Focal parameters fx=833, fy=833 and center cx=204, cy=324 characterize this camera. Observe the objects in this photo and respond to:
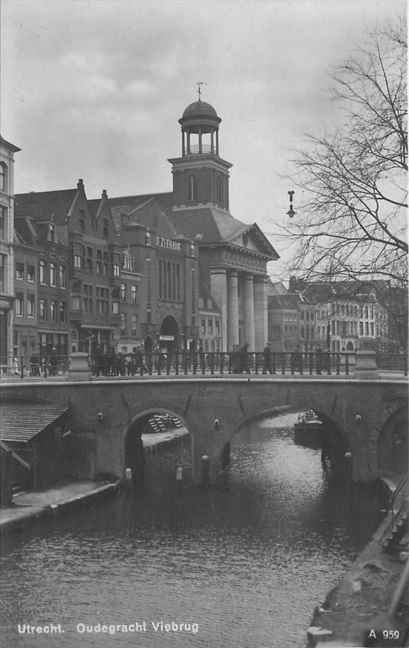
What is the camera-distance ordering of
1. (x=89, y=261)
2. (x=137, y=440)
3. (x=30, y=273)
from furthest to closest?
(x=89, y=261)
(x=30, y=273)
(x=137, y=440)

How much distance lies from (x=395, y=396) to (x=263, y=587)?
15965 millimetres

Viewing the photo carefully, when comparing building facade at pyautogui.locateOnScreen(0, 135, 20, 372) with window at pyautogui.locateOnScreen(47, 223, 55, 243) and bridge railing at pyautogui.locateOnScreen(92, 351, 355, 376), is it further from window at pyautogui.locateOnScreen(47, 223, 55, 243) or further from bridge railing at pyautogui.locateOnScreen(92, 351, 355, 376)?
bridge railing at pyautogui.locateOnScreen(92, 351, 355, 376)

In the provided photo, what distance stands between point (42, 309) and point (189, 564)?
3702 centimetres

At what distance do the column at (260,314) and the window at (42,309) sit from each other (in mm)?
66727

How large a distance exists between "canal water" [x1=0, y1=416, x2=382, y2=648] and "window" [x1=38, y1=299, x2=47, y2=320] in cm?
2419

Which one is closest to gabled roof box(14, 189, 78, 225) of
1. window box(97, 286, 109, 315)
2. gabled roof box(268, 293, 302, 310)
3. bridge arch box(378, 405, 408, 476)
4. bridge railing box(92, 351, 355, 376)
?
window box(97, 286, 109, 315)

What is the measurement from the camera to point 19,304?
57.8 m

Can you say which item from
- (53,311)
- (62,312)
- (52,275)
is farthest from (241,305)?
(52,275)

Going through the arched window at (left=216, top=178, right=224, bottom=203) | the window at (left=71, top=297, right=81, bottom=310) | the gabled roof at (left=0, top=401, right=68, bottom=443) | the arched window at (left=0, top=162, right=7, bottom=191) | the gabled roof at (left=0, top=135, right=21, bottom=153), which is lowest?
the gabled roof at (left=0, top=401, right=68, bottom=443)

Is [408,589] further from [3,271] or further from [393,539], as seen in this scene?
[3,271]

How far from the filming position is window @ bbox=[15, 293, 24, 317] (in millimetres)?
57441

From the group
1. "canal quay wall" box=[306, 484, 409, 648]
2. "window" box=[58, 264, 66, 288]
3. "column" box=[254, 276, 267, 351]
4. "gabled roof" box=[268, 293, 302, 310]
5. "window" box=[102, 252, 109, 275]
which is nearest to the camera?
"canal quay wall" box=[306, 484, 409, 648]

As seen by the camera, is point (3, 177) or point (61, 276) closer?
point (3, 177)

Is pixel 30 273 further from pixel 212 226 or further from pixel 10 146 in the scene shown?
pixel 212 226
